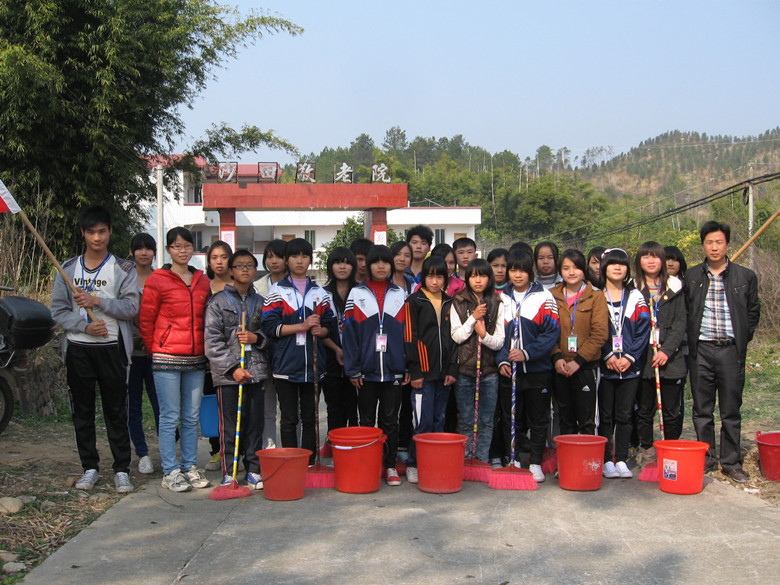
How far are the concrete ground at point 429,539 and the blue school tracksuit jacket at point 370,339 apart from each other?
88 centimetres

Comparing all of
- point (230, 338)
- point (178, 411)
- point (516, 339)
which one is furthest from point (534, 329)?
point (178, 411)

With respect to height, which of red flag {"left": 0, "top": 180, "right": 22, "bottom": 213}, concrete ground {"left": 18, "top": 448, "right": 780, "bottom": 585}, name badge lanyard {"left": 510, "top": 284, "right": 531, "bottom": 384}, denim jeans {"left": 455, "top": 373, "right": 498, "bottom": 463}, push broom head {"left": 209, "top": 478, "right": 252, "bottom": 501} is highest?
red flag {"left": 0, "top": 180, "right": 22, "bottom": 213}

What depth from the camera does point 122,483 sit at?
16.8ft

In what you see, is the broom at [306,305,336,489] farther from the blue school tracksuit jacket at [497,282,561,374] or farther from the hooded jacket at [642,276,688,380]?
the hooded jacket at [642,276,688,380]

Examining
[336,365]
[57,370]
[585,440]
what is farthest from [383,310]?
[57,370]

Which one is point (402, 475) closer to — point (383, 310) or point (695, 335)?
point (383, 310)

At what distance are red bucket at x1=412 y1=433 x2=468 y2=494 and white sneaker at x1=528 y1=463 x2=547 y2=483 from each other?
0.66 meters

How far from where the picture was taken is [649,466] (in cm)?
552

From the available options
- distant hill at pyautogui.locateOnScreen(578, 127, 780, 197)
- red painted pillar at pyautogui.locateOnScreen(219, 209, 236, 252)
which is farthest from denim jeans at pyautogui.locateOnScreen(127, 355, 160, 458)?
distant hill at pyautogui.locateOnScreen(578, 127, 780, 197)

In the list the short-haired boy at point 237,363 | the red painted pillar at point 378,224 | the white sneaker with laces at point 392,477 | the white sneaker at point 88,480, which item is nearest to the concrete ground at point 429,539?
the white sneaker with laces at point 392,477

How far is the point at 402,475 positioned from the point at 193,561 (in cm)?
224

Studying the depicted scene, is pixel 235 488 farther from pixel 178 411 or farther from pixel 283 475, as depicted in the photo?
pixel 178 411

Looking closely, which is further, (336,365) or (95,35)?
(95,35)

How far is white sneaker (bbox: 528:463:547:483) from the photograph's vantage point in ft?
18.1
